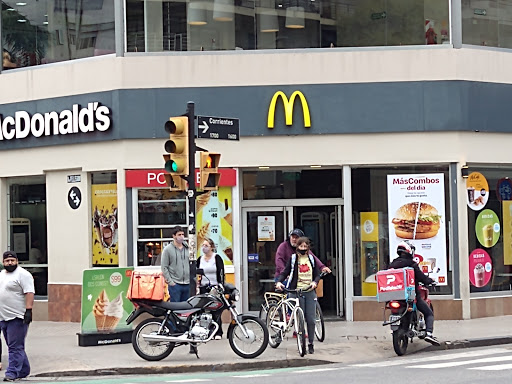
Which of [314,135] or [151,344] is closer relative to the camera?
[151,344]

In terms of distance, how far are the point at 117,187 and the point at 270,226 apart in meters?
3.20

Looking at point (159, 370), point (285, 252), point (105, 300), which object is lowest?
point (159, 370)

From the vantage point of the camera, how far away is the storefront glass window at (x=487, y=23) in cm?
2042

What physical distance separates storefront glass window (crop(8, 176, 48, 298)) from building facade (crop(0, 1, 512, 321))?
4.22ft

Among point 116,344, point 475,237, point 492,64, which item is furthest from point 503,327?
point 116,344

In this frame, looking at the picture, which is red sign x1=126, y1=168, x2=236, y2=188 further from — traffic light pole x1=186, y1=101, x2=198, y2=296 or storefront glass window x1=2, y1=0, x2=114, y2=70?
traffic light pole x1=186, y1=101, x2=198, y2=296

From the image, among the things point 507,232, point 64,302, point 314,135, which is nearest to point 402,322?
point 314,135

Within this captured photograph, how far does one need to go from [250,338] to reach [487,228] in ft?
24.5

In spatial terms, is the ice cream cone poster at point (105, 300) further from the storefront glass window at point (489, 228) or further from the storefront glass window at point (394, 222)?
the storefront glass window at point (489, 228)

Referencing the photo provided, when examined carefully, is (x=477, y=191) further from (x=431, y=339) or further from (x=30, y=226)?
(x=30, y=226)

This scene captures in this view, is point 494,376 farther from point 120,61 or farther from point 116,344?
point 120,61

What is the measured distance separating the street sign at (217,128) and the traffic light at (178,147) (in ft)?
1.34

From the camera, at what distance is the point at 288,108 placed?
1995 centimetres

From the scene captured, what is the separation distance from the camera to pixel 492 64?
67.0ft
